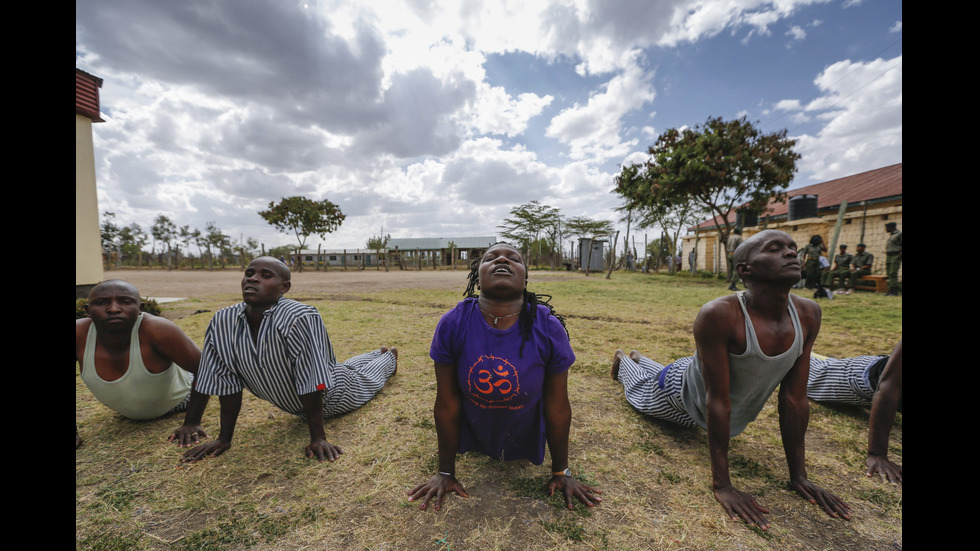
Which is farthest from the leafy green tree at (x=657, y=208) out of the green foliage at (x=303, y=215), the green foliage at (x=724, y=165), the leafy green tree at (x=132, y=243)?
the leafy green tree at (x=132, y=243)

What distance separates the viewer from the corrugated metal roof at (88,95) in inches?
318

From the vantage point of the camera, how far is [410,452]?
2.39m

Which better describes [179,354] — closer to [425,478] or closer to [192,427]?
[192,427]

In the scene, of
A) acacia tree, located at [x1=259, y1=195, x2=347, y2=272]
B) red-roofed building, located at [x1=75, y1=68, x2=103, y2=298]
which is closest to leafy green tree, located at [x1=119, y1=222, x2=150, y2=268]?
acacia tree, located at [x1=259, y1=195, x2=347, y2=272]

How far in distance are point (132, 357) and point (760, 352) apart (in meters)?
3.84

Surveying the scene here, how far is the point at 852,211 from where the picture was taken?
15.8 meters

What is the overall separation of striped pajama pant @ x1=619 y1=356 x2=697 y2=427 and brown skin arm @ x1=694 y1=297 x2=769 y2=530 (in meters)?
0.40

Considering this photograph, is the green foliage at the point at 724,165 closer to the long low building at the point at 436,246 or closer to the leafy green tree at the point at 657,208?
the leafy green tree at the point at 657,208

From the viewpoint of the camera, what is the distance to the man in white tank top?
7.70 feet

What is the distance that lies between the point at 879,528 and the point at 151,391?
435cm

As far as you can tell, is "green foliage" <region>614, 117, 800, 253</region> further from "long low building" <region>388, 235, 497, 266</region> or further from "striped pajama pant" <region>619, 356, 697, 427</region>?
"long low building" <region>388, 235, 497, 266</region>

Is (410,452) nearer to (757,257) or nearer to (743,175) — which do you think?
(757,257)

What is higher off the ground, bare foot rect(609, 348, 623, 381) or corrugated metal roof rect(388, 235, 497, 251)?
corrugated metal roof rect(388, 235, 497, 251)
